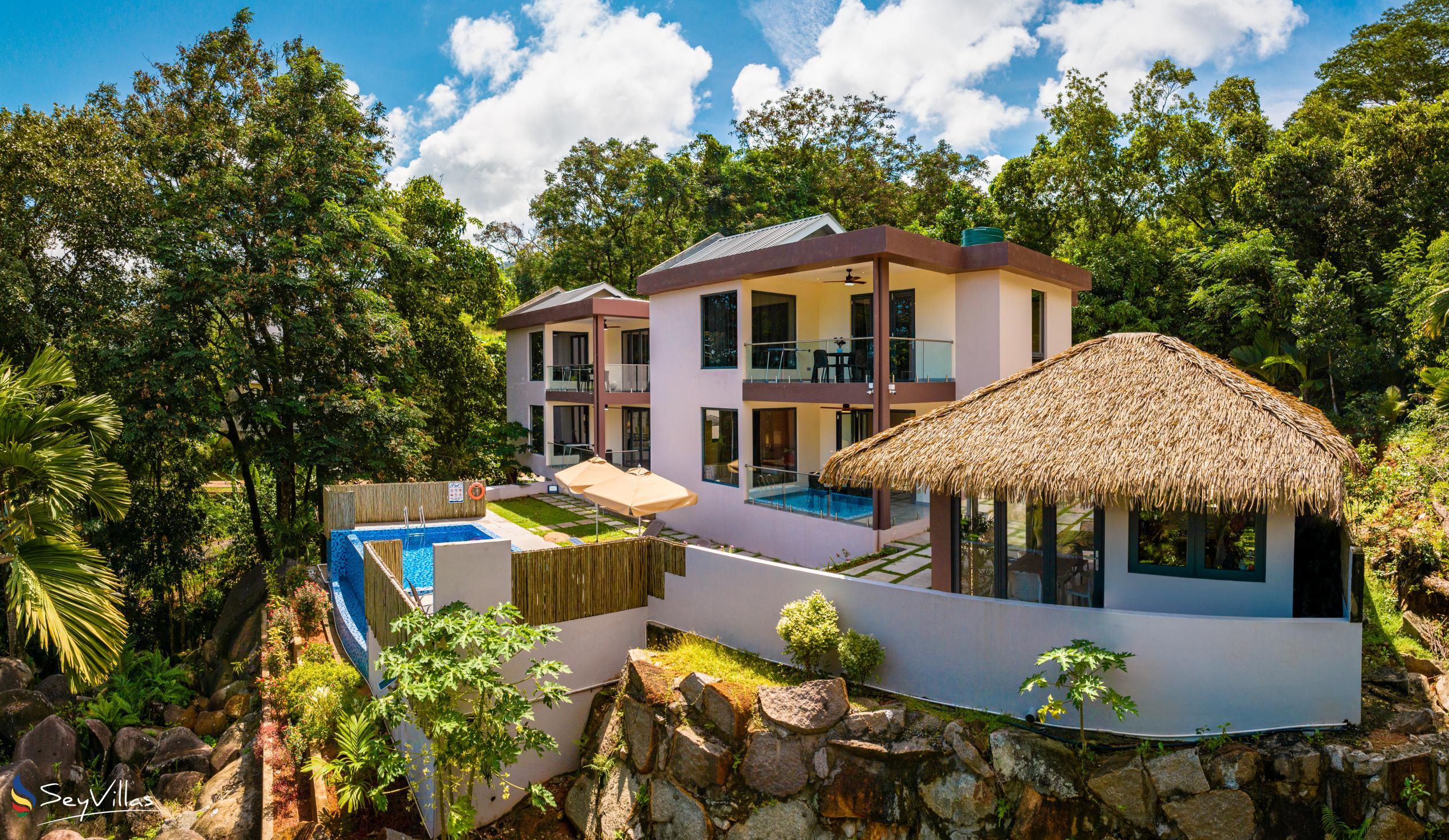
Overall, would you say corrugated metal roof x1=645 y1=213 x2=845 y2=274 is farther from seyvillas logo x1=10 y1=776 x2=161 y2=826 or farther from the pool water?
seyvillas logo x1=10 y1=776 x2=161 y2=826

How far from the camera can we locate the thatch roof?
7.37 meters

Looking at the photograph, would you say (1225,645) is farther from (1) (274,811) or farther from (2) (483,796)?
(1) (274,811)

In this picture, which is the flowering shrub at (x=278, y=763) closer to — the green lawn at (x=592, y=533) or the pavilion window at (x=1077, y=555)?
the green lawn at (x=592, y=533)

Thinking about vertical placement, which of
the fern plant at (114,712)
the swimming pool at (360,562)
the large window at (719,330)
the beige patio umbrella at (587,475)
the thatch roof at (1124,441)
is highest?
the large window at (719,330)

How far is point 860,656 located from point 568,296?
64.1 ft

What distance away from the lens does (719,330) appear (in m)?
16.7

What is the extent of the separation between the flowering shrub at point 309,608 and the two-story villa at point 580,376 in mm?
A: 9084

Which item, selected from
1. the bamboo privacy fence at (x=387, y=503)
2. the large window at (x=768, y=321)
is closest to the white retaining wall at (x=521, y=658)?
the bamboo privacy fence at (x=387, y=503)

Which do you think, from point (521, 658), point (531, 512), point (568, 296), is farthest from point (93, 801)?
point (568, 296)

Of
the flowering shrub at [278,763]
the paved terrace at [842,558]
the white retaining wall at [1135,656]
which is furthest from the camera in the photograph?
the paved terrace at [842,558]

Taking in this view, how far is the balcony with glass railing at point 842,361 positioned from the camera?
14641 millimetres

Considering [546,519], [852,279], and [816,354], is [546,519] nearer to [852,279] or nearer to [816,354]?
[816,354]

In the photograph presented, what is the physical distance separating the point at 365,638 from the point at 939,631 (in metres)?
8.68

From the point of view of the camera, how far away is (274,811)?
8.90m
